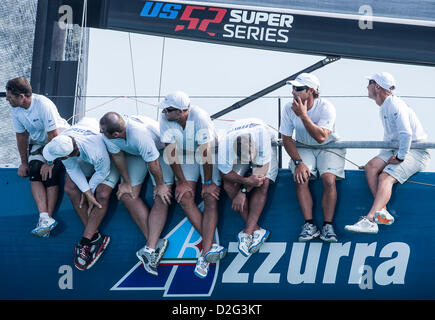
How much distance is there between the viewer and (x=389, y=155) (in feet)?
16.2

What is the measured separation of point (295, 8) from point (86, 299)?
2.45 meters

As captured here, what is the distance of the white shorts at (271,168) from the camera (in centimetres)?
491

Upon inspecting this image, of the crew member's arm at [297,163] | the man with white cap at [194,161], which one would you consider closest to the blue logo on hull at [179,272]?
the man with white cap at [194,161]

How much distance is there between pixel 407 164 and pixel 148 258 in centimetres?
181

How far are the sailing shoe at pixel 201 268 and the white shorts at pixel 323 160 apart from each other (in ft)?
2.73

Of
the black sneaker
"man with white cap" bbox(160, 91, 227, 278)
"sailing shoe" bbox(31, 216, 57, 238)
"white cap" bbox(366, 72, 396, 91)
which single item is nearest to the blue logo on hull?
"man with white cap" bbox(160, 91, 227, 278)

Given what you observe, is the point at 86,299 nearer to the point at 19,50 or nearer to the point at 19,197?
the point at 19,197

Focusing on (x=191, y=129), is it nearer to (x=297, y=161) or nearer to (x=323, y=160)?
(x=297, y=161)

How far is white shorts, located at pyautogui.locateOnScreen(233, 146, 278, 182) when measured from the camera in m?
4.91

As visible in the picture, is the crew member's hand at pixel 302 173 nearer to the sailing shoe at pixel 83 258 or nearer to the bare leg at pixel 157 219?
the bare leg at pixel 157 219

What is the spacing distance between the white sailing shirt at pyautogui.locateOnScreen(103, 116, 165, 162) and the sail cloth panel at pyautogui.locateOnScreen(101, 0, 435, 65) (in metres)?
0.79

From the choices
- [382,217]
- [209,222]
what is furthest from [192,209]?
[382,217]

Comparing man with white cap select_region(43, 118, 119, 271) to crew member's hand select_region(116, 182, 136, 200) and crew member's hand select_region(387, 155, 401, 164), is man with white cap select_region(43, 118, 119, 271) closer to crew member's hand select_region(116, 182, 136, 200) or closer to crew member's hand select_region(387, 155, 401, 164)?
crew member's hand select_region(116, 182, 136, 200)
